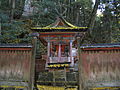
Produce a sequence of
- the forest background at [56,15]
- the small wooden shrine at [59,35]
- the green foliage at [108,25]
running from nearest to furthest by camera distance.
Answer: the small wooden shrine at [59,35]
the forest background at [56,15]
the green foliage at [108,25]

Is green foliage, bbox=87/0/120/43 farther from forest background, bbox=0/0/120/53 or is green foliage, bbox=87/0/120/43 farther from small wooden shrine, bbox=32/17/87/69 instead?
small wooden shrine, bbox=32/17/87/69

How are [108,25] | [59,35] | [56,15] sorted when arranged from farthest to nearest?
[108,25] < [56,15] < [59,35]

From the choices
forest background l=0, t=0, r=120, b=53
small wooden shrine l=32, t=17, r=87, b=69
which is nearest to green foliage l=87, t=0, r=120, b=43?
forest background l=0, t=0, r=120, b=53

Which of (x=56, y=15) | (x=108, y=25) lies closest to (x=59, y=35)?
(x=56, y=15)

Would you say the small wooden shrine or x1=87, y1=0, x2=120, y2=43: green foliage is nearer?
the small wooden shrine

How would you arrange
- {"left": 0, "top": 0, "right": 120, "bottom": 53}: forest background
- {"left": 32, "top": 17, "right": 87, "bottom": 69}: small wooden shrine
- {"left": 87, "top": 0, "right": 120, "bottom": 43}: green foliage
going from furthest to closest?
1. {"left": 87, "top": 0, "right": 120, "bottom": 43}: green foliage
2. {"left": 0, "top": 0, "right": 120, "bottom": 53}: forest background
3. {"left": 32, "top": 17, "right": 87, "bottom": 69}: small wooden shrine

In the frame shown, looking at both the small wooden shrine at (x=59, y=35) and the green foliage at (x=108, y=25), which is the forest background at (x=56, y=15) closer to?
the green foliage at (x=108, y=25)

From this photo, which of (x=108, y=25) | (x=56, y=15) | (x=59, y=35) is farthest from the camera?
(x=108, y=25)

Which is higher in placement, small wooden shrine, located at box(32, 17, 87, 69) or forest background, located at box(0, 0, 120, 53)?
forest background, located at box(0, 0, 120, 53)

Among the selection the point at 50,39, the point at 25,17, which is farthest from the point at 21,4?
the point at 50,39

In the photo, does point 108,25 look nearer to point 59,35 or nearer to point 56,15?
point 56,15

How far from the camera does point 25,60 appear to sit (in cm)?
784

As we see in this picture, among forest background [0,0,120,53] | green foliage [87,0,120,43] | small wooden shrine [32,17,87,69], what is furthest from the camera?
green foliage [87,0,120,43]

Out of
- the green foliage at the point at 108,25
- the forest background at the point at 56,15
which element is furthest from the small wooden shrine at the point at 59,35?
the green foliage at the point at 108,25
